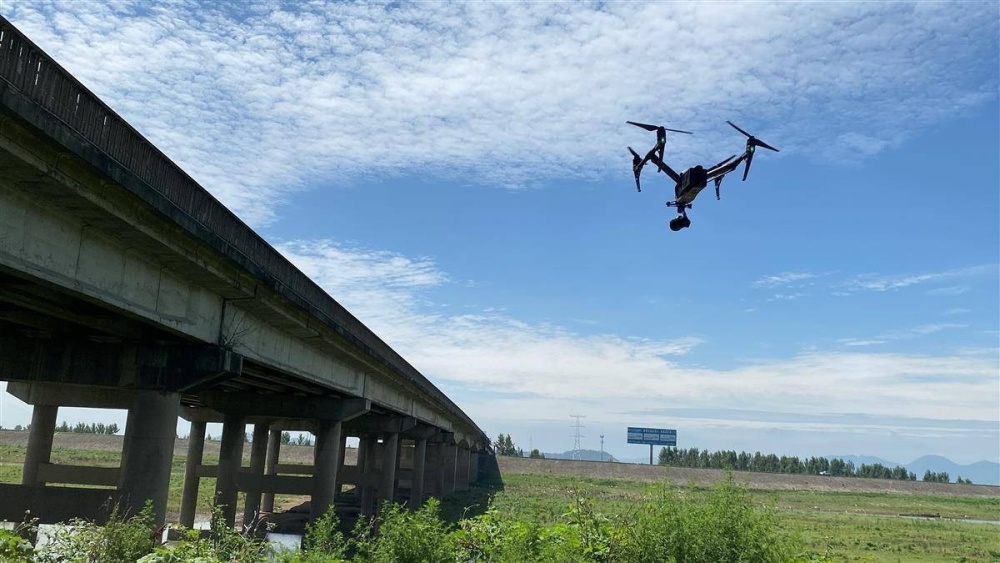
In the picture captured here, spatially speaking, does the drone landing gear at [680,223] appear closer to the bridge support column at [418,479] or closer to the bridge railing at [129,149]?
the bridge railing at [129,149]

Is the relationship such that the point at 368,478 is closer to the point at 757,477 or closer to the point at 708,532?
the point at 708,532

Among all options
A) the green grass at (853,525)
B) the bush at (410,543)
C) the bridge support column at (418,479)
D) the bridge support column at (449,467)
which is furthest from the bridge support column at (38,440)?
the bridge support column at (449,467)

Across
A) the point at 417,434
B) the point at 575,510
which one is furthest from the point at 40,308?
the point at 417,434

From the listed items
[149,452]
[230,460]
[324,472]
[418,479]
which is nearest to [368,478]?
[418,479]

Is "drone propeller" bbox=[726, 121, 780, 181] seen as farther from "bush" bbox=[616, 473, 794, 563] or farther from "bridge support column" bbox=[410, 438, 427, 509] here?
"bridge support column" bbox=[410, 438, 427, 509]

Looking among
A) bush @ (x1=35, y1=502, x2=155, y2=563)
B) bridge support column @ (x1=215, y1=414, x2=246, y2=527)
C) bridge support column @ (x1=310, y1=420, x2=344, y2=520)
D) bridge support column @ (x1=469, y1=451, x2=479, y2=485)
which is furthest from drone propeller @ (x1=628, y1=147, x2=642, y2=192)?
bridge support column @ (x1=469, y1=451, x2=479, y2=485)
